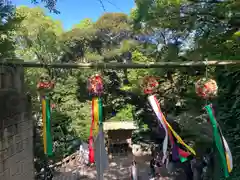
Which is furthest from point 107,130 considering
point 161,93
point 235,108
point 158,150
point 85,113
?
point 235,108

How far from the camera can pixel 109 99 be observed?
11203 millimetres

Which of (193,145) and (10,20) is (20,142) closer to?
(10,20)

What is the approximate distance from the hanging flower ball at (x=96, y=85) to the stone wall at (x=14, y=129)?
796 millimetres

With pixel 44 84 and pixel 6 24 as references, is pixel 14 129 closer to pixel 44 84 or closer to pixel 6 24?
pixel 44 84

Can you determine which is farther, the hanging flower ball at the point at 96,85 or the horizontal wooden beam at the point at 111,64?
the hanging flower ball at the point at 96,85

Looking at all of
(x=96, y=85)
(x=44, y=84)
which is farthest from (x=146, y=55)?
(x=44, y=84)

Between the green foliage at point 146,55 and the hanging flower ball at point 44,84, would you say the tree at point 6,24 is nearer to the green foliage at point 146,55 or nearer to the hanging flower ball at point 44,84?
the green foliage at point 146,55

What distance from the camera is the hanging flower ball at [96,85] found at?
2977 mm

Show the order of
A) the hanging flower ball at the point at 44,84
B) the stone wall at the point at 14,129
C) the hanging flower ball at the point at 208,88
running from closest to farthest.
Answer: the stone wall at the point at 14,129, the hanging flower ball at the point at 208,88, the hanging flower ball at the point at 44,84

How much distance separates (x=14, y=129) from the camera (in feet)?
9.38

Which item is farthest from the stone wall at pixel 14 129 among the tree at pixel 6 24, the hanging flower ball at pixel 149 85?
the hanging flower ball at pixel 149 85

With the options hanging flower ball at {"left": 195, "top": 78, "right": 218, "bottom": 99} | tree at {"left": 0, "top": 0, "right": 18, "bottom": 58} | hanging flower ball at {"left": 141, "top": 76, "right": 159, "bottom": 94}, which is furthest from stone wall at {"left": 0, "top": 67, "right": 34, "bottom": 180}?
hanging flower ball at {"left": 195, "top": 78, "right": 218, "bottom": 99}

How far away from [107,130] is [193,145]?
447 centimetres

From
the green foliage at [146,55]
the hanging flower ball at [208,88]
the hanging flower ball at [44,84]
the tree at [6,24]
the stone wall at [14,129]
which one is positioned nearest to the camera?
the stone wall at [14,129]
